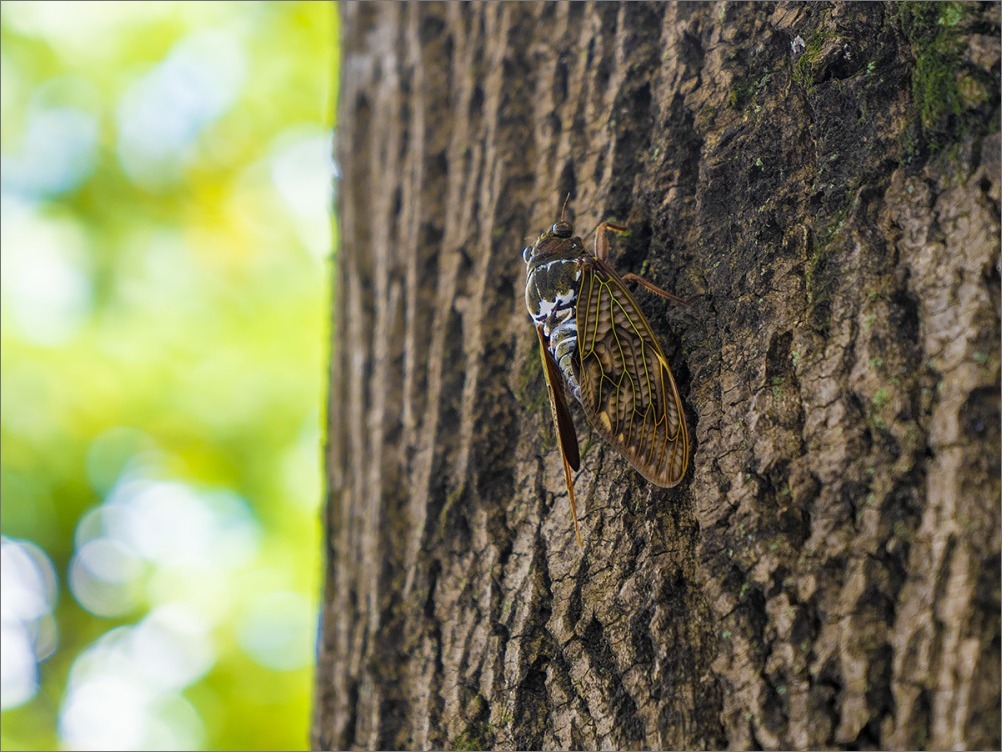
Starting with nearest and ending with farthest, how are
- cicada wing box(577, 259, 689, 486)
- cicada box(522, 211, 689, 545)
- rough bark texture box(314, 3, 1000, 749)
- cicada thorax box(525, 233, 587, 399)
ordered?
rough bark texture box(314, 3, 1000, 749)
cicada wing box(577, 259, 689, 486)
cicada box(522, 211, 689, 545)
cicada thorax box(525, 233, 587, 399)

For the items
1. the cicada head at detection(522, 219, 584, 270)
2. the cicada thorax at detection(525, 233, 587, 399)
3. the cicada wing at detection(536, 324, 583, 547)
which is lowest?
the cicada wing at detection(536, 324, 583, 547)

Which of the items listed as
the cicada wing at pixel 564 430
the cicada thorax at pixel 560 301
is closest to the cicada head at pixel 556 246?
the cicada thorax at pixel 560 301

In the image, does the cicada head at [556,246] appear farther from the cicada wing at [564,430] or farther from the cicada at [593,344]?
the cicada wing at [564,430]

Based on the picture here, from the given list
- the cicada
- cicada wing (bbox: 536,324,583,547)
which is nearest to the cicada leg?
the cicada

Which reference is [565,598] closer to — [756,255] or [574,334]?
[574,334]

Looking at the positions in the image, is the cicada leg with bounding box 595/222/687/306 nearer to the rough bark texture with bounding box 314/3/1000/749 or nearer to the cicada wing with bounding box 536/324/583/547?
the rough bark texture with bounding box 314/3/1000/749

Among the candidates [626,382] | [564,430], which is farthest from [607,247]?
[564,430]

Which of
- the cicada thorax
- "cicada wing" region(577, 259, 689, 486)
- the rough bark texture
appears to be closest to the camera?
the rough bark texture

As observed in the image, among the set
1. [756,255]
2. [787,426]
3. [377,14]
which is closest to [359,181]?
[377,14]

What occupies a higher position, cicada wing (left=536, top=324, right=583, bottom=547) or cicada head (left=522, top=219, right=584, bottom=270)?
cicada head (left=522, top=219, right=584, bottom=270)

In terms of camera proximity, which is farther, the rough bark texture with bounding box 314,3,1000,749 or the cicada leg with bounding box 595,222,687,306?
the cicada leg with bounding box 595,222,687,306
